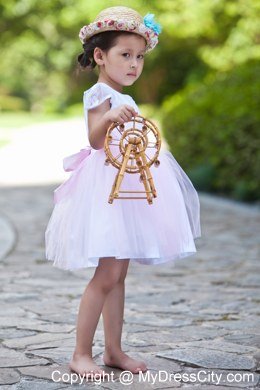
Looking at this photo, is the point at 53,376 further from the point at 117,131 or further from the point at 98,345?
the point at 117,131

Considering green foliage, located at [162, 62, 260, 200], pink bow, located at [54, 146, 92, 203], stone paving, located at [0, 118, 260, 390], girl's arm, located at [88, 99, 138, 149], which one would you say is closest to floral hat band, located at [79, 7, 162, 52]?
girl's arm, located at [88, 99, 138, 149]

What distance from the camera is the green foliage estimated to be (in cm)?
1098

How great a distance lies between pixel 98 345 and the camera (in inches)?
171

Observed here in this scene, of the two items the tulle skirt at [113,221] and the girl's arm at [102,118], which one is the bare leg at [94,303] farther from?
the girl's arm at [102,118]

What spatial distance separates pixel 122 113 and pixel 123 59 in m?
0.33

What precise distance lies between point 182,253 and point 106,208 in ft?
1.29

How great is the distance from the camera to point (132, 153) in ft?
11.7

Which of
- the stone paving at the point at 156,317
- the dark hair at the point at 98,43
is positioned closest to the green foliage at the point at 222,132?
the stone paving at the point at 156,317

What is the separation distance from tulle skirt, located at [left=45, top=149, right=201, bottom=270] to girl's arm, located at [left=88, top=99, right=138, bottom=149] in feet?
0.27

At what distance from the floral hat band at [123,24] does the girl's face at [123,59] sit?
5 cm

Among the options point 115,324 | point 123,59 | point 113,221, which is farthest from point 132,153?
point 115,324

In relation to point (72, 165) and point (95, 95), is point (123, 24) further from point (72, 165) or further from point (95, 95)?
point (72, 165)

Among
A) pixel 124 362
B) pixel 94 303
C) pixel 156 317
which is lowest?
pixel 124 362

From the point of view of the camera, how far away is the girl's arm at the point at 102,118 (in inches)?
136
